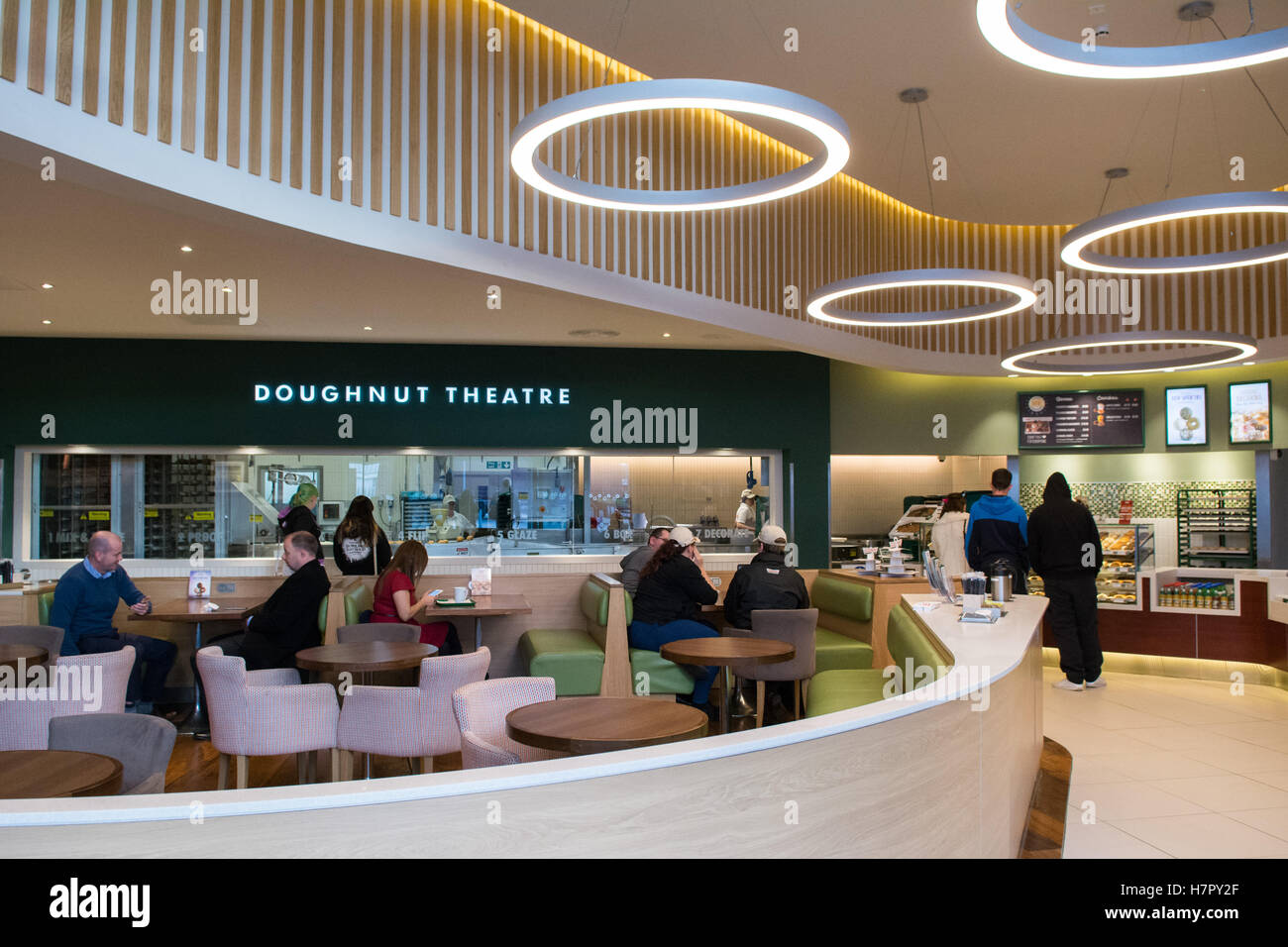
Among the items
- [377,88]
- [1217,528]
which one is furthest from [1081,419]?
[377,88]

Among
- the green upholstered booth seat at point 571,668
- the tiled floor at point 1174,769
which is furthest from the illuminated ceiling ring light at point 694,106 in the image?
the tiled floor at point 1174,769

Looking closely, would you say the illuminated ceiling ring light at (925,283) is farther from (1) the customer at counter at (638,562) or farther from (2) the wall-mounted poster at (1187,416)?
(2) the wall-mounted poster at (1187,416)

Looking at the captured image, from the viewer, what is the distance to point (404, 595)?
19.4ft

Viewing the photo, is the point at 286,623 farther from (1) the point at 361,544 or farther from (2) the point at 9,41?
(2) the point at 9,41

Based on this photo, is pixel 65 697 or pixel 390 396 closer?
pixel 65 697

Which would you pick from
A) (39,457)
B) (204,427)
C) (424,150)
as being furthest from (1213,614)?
Result: (39,457)

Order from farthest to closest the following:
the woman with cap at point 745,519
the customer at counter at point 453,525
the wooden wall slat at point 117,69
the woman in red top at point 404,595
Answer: the woman with cap at point 745,519 → the customer at counter at point 453,525 → the woman in red top at point 404,595 → the wooden wall slat at point 117,69

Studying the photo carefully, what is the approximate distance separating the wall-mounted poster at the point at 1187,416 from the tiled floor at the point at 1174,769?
3.52 m

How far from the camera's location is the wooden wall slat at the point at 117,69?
14.7 feet

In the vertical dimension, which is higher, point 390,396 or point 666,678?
point 390,396

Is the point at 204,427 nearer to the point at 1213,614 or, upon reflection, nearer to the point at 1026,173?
the point at 1026,173

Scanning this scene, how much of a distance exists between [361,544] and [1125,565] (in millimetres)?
6448

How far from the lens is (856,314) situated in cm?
772

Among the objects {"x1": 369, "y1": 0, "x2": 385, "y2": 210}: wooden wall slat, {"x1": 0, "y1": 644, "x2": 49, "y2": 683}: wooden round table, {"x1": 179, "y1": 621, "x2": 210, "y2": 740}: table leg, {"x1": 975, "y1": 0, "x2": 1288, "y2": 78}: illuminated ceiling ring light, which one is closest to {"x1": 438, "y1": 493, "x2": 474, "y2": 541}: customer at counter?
{"x1": 179, "y1": 621, "x2": 210, "y2": 740}: table leg
